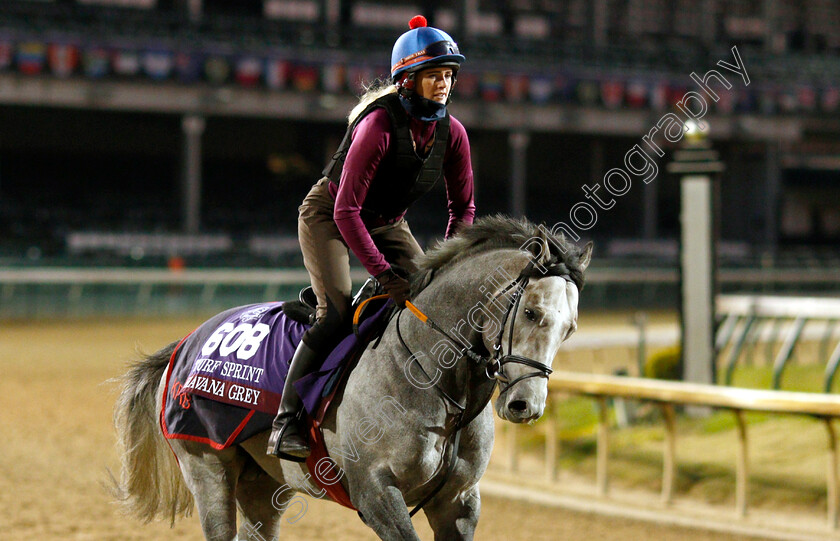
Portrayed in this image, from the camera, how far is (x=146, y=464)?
3678 mm

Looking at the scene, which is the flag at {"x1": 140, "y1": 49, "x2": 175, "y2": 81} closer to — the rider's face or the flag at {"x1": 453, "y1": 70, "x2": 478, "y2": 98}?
the flag at {"x1": 453, "y1": 70, "x2": 478, "y2": 98}

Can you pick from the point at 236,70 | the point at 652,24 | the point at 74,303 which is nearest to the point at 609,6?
the point at 652,24

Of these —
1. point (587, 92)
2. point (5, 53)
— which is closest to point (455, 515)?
point (5, 53)

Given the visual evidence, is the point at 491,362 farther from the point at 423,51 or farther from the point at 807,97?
the point at 807,97

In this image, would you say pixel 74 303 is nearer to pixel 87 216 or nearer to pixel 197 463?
pixel 87 216

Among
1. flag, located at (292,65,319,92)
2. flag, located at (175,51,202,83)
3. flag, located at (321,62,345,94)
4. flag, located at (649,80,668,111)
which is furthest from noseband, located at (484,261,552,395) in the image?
flag, located at (649,80,668,111)

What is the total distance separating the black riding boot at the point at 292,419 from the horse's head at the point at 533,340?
0.72 metres

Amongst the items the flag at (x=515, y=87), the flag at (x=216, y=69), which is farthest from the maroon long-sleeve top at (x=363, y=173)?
the flag at (x=515, y=87)

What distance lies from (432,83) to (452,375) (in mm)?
841

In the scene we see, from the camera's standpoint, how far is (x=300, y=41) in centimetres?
2133

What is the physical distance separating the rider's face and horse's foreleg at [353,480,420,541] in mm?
1116

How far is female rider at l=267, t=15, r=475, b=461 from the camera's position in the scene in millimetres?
2768

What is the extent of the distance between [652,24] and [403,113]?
28.0 meters

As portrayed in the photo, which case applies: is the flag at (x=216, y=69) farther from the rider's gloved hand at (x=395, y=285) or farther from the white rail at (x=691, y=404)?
the rider's gloved hand at (x=395, y=285)
